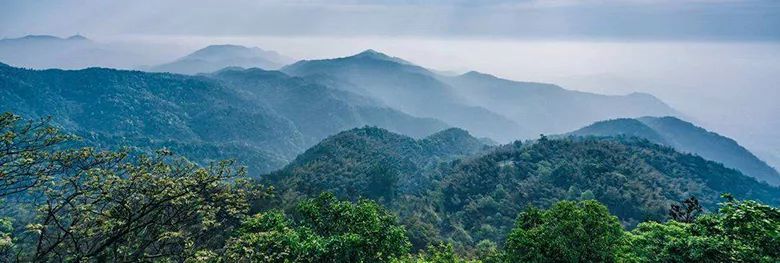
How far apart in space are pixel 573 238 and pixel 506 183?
7911 centimetres

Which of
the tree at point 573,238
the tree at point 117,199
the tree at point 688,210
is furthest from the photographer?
the tree at point 688,210

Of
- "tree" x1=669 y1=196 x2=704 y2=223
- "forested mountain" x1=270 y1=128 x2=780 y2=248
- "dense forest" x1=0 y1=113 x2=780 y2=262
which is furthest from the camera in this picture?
"forested mountain" x1=270 y1=128 x2=780 y2=248

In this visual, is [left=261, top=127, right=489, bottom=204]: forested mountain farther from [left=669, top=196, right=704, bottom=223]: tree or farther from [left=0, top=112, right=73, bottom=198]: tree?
[left=0, top=112, right=73, bottom=198]: tree

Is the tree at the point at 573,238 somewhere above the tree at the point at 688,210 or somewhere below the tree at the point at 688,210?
above

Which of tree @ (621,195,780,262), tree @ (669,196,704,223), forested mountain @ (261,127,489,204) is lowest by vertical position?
forested mountain @ (261,127,489,204)

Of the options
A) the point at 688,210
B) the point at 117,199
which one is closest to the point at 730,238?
the point at 117,199

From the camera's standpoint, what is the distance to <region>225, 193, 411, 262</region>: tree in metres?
Answer: 17.0

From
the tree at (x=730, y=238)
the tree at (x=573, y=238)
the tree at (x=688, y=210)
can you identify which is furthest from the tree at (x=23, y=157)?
the tree at (x=688, y=210)

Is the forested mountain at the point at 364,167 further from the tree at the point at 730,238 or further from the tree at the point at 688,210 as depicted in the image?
the tree at the point at 730,238

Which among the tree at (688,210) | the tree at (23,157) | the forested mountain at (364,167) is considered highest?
the tree at (23,157)

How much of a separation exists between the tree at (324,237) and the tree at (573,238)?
5676 millimetres

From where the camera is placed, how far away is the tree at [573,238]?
61.8 ft

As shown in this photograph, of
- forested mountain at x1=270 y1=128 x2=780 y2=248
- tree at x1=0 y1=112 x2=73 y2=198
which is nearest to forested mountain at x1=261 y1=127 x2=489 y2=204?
forested mountain at x1=270 y1=128 x2=780 y2=248

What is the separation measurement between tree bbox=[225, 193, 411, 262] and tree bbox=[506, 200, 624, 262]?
18.6ft
